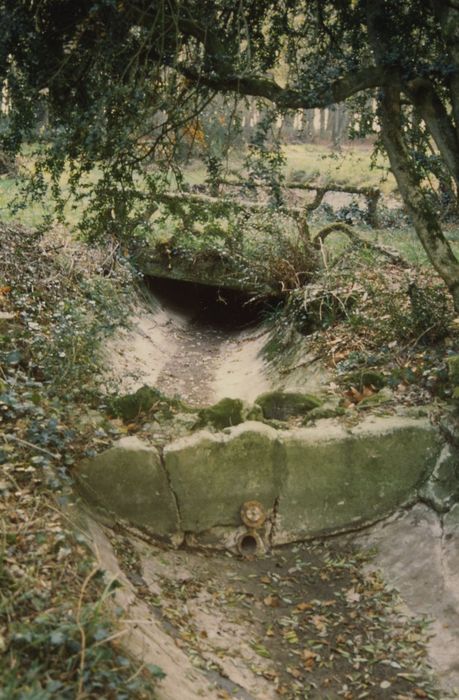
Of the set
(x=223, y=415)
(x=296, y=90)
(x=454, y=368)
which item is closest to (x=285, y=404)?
(x=223, y=415)

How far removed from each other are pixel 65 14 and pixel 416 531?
605 cm

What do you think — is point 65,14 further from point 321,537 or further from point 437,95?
point 321,537

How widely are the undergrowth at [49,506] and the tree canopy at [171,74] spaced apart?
6.48ft

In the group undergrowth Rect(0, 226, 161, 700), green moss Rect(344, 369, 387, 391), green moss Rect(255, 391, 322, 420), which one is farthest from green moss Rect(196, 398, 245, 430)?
green moss Rect(344, 369, 387, 391)

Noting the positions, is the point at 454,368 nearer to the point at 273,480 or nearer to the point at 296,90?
the point at 273,480

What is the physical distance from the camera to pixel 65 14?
6.99m

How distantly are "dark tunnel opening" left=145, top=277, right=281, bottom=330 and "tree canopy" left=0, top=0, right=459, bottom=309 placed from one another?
721cm

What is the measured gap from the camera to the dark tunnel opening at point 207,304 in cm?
1522

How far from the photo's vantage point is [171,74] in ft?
24.5

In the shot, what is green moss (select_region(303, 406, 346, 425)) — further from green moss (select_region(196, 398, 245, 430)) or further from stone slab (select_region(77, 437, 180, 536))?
stone slab (select_region(77, 437, 180, 536))

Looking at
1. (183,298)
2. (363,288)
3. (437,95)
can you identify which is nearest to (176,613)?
(437,95)

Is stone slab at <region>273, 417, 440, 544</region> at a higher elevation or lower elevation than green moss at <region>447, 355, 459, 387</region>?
lower

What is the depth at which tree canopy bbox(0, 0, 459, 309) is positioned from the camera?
664cm

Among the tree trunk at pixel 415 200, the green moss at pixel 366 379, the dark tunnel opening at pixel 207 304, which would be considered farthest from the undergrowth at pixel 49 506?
the dark tunnel opening at pixel 207 304
